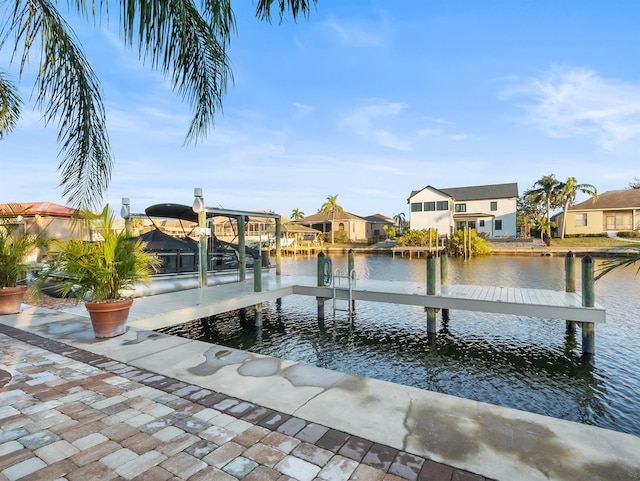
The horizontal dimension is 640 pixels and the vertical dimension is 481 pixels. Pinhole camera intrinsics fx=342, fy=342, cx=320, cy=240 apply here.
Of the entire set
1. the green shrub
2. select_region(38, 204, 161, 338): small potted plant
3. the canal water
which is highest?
the green shrub

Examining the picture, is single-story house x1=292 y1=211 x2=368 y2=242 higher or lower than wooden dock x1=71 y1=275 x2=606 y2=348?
higher

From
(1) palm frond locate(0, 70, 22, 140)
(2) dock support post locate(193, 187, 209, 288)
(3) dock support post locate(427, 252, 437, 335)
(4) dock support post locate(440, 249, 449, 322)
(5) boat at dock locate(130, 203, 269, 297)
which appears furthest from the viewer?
(5) boat at dock locate(130, 203, 269, 297)

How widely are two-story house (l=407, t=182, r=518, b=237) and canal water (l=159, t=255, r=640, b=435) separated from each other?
92.5ft

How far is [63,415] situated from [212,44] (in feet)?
10.4

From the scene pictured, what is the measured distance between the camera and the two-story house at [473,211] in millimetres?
39781

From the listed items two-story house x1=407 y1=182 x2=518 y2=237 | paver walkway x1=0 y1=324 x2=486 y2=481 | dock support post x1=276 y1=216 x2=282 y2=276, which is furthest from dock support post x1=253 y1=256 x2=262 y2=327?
two-story house x1=407 y1=182 x2=518 y2=237

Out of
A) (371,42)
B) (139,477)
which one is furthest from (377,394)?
(371,42)

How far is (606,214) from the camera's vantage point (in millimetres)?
36531

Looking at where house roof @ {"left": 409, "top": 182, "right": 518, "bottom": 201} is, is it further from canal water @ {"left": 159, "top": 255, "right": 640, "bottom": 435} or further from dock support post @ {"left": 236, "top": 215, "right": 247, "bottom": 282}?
dock support post @ {"left": 236, "top": 215, "right": 247, "bottom": 282}

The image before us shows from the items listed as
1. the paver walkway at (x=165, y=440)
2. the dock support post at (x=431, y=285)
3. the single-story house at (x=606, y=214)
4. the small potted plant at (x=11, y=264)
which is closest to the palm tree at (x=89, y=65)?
the paver walkway at (x=165, y=440)

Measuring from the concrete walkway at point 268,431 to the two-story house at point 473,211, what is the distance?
3889 centimetres

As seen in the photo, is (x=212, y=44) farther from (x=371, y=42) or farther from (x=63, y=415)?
(x=371, y=42)

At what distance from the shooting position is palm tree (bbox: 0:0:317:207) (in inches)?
88.4

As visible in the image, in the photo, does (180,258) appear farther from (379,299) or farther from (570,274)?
(570,274)
